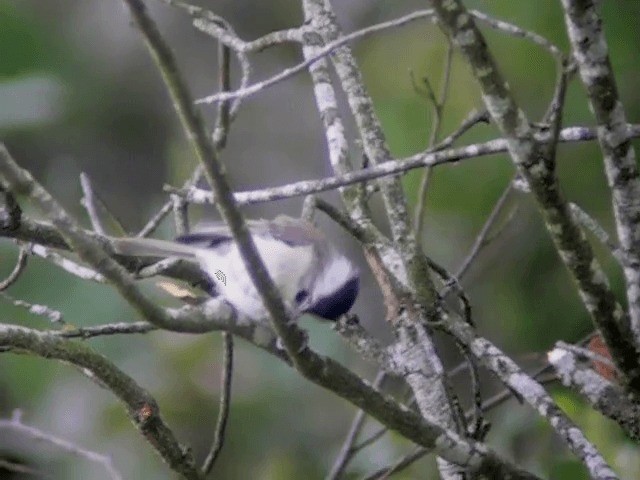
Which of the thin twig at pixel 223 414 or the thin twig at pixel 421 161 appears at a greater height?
the thin twig at pixel 421 161

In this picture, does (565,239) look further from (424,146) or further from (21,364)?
(21,364)

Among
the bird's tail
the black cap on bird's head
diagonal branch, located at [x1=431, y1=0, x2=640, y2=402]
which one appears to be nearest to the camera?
diagonal branch, located at [x1=431, y1=0, x2=640, y2=402]

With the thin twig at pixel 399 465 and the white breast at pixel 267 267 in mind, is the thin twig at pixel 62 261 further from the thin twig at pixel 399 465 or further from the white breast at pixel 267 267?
the thin twig at pixel 399 465

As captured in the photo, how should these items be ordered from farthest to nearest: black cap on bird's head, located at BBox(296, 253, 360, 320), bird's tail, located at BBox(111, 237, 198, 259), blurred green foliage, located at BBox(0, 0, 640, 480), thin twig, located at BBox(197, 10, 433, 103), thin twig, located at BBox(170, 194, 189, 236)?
1. blurred green foliage, located at BBox(0, 0, 640, 480)
2. thin twig, located at BBox(170, 194, 189, 236)
3. black cap on bird's head, located at BBox(296, 253, 360, 320)
4. bird's tail, located at BBox(111, 237, 198, 259)
5. thin twig, located at BBox(197, 10, 433, 103)

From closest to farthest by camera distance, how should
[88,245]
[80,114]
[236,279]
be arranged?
1. [88,245]
2. [236,279]
3. [80,114]

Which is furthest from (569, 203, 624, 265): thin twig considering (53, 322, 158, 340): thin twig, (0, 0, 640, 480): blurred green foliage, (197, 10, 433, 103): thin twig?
(0, 0, 640, 480): blurred green foliage

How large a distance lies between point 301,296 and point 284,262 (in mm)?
52

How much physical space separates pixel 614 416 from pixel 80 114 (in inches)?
58.2

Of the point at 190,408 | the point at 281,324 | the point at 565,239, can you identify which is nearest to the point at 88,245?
the point at 281,324

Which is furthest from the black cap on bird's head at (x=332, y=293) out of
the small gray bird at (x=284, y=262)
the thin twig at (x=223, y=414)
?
the thin twig at (x=223, y=414)

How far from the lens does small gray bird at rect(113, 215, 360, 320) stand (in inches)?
38.2

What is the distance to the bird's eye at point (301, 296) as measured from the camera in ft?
3.55

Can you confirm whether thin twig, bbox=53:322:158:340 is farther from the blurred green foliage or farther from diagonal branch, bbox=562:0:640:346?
the blurred green foliage

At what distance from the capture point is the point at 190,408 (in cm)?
180
